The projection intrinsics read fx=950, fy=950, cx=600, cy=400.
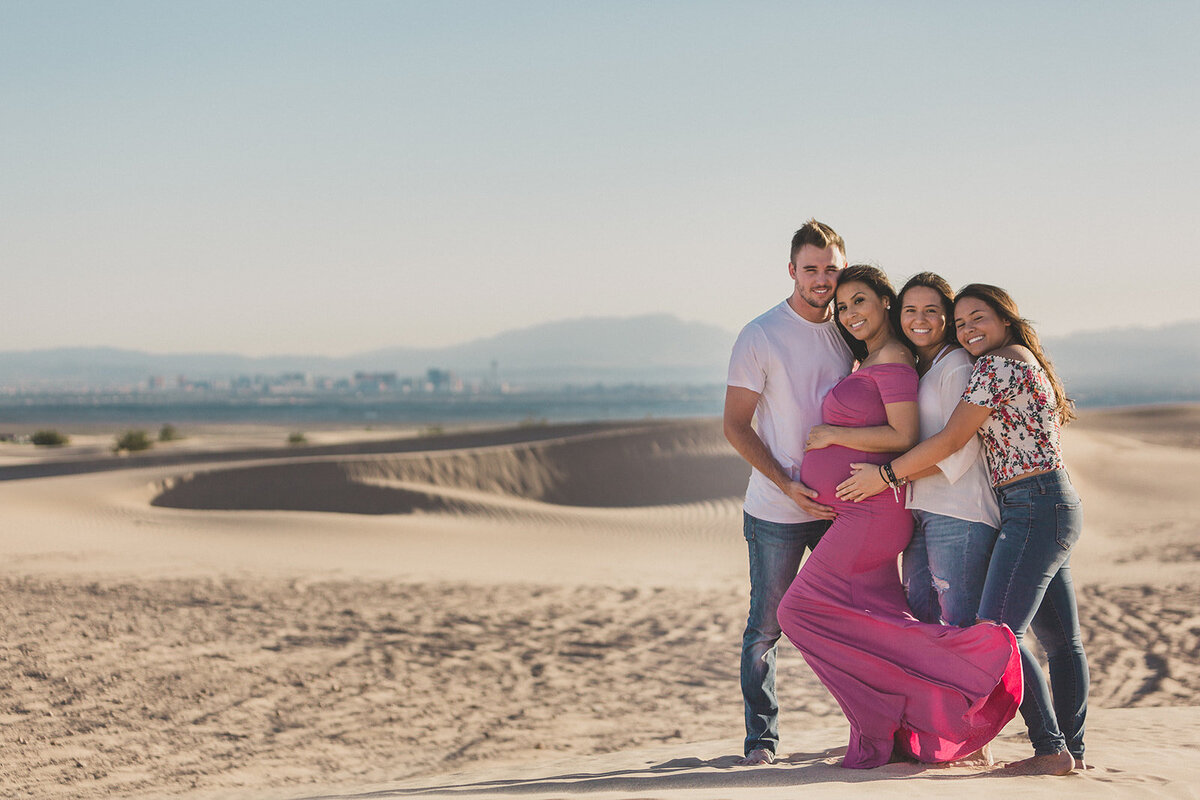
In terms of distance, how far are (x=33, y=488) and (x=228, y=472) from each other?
9.70 ft

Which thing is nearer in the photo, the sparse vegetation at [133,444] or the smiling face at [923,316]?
the smiling face at [923,316]

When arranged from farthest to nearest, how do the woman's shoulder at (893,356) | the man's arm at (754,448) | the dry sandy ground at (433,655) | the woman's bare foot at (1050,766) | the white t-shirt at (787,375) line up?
the dry sandy ground at (433,655), the white t-shirt at (787,375), the man's arm at (754,448), the woman's shoulder at (893,356), the woman's bare foot at (1050,766)

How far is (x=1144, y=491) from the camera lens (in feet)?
55.7

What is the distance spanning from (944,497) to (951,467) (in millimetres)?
126

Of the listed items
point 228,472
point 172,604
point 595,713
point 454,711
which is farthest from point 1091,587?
point 228,472

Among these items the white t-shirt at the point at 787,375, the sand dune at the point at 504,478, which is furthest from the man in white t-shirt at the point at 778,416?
the sand dune at the point at 504,478

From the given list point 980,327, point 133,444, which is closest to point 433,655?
point 980,327

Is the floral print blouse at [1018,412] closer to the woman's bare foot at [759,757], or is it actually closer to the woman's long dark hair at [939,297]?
the woman's long dark hair at [939,297]

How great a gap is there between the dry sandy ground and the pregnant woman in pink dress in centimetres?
19

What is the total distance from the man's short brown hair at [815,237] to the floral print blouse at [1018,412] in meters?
0.88

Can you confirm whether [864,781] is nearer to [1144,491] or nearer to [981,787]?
[981,787]

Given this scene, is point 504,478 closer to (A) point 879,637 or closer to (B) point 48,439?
(A) point 879,637

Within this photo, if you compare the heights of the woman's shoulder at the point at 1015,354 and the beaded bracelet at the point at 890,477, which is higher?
the woman's shoulder at the point at 1015,354

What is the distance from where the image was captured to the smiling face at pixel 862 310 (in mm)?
3916
